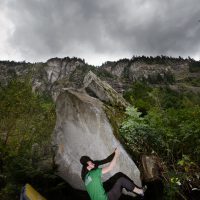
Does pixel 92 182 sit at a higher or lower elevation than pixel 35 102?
lower

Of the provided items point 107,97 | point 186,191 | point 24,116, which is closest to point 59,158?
point 107,97

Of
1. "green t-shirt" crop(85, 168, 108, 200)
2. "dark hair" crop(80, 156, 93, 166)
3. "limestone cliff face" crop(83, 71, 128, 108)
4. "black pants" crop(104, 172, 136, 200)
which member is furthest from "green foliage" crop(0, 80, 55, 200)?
"black pants" crop(104, 172, 136, 200)

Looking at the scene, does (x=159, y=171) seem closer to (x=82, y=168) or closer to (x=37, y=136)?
(x=82, y=168)

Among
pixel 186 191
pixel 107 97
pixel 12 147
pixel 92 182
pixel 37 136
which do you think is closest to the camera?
pixel 186 191

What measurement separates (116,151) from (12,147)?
7.92 m

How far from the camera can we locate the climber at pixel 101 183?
8969mm

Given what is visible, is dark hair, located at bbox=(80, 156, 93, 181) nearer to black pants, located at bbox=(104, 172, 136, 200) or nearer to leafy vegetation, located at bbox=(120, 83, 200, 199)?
black pants, located at bbox=(104, 172, 136, 200)

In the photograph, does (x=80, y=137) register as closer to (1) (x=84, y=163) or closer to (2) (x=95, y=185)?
(1) (x=84, y=163)

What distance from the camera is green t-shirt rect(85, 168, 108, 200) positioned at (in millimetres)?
8945

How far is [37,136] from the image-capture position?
53.3ft

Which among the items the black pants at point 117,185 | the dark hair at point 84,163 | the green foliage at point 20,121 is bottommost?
the black pants at point 117,185

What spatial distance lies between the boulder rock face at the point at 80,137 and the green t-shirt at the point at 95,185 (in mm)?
377

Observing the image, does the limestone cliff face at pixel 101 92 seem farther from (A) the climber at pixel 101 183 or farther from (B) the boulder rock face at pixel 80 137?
(A) the climber at pixel 101 183

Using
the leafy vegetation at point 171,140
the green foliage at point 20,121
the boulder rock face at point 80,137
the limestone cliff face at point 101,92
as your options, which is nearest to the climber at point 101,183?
the boulder rock face at point 80,137
